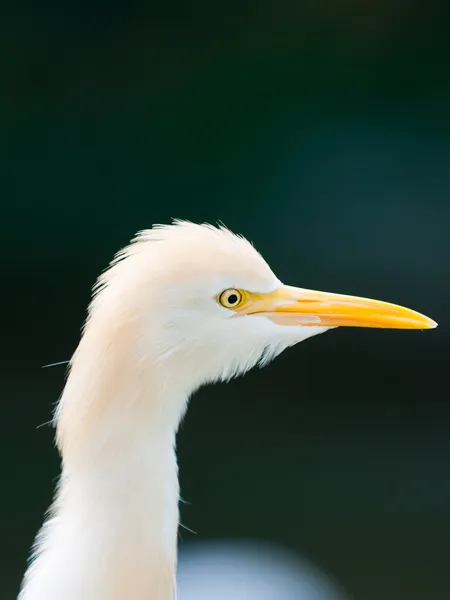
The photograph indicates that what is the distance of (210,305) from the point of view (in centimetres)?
110

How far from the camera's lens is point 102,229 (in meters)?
3.76

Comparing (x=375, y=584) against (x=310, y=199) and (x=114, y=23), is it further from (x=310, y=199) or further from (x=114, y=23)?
(x=114, y=23)

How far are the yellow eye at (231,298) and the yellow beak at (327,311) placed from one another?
0.13ft

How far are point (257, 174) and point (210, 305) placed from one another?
2.61 meters

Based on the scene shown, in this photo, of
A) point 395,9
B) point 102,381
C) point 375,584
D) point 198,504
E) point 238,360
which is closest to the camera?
point 102,381

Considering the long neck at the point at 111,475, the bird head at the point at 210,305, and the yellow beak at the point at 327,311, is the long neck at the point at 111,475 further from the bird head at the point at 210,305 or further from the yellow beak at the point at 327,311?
the yellow beak at the point at 327,311

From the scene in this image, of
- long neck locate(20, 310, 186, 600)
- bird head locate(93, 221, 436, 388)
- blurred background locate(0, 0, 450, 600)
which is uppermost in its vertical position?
blurred background locate(0, 0, 450, 600)

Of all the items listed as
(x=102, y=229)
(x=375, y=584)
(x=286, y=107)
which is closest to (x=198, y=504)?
(x=375, y=584)

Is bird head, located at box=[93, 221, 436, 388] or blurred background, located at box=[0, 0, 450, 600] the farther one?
blurred background, located at box=[0, 0, 450, 600]

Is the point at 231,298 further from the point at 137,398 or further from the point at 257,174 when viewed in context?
the point at 257,174

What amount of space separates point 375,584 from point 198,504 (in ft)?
2.13

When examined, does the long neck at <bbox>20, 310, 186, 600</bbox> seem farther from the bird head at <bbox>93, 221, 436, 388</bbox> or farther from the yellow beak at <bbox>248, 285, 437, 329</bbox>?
the yellow beak at <bbox>248, 285, 437, 329</bbox>

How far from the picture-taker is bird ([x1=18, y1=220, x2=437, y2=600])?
1.06m

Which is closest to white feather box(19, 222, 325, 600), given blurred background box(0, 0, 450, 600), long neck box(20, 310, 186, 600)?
long neck box(20, 310, 186, 600)
